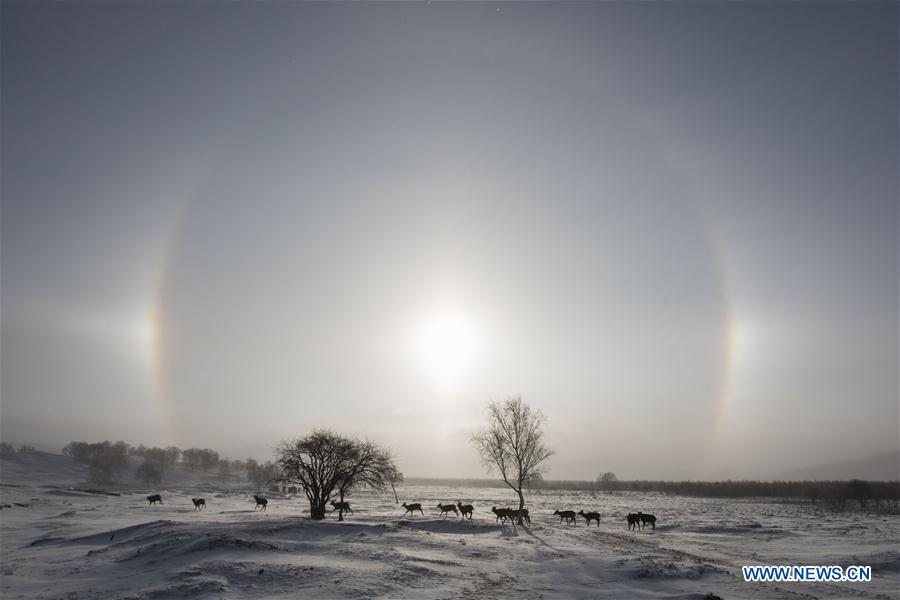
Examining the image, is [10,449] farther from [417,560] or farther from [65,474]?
[417,560]

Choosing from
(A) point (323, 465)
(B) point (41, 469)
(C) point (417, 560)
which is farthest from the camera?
(B) point (41, 469)

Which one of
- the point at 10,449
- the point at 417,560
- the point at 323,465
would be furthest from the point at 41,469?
the point at 417,560

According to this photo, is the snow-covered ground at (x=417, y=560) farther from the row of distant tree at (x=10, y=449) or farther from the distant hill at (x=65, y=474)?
the row of distant tree at (x=10, y=449)

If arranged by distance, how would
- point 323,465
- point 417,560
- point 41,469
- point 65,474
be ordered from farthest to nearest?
1. point 65,474
2. point 41,469
3. point 323,465
4. point 417,560

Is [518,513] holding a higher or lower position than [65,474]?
higher

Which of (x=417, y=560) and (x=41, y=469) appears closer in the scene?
(x=417, y=560)

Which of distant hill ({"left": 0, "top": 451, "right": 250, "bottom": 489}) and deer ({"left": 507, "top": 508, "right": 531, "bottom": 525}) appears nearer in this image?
deer ({"left": 507, "top": 508, "right": 531, "bottom": 525})

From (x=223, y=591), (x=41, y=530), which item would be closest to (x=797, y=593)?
(x=223, y=591)

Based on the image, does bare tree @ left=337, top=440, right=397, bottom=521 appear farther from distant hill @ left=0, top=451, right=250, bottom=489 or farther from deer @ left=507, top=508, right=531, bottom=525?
distant hill @ left=0, top=451, right=250, bottom=489

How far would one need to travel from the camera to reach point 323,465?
41906mm

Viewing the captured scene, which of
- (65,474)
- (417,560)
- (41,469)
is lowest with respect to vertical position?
(65,474)

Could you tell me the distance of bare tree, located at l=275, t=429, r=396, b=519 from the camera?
136 feet

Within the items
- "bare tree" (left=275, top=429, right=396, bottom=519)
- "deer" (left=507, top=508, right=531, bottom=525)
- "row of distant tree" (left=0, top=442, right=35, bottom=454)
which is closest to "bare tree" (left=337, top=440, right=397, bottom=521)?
"bare tree" (left=275, top=429, right=396, bottom=519)

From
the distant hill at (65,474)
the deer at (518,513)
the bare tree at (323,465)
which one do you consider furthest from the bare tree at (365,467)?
the distant hill at (65,474)
